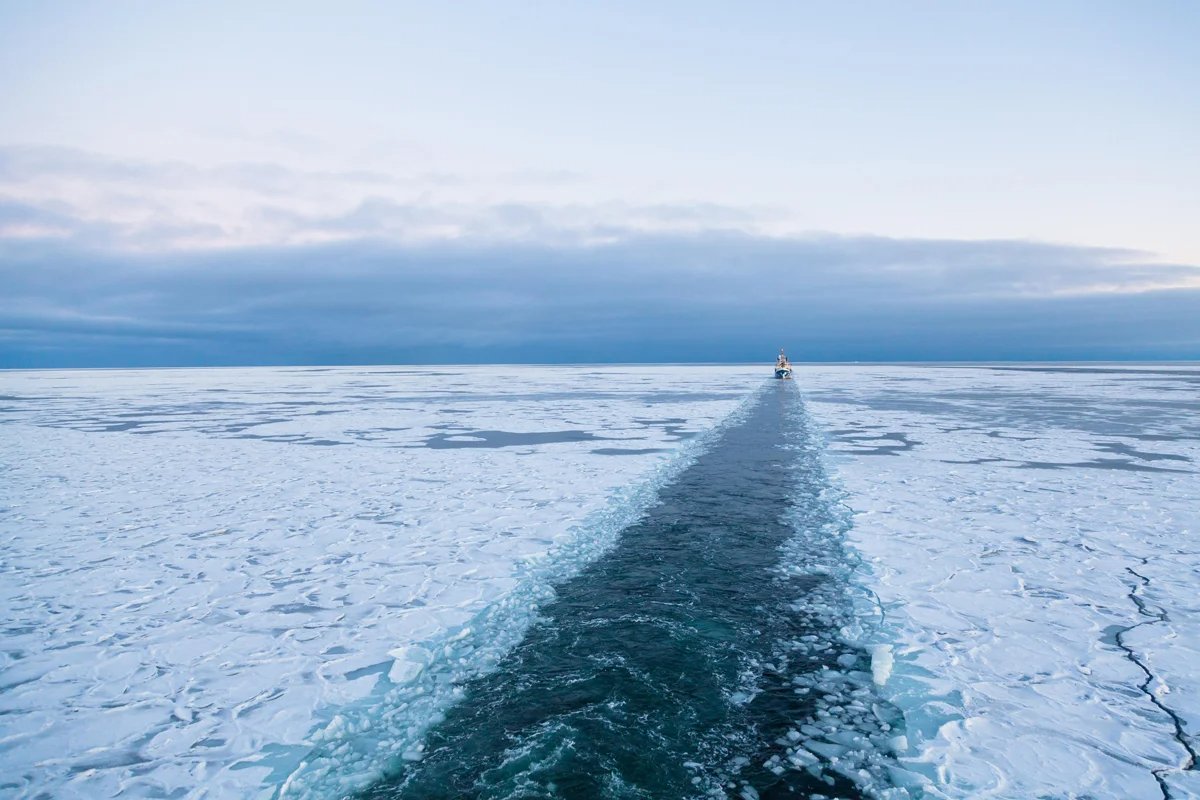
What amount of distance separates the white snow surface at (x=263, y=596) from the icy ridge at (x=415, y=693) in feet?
0.05

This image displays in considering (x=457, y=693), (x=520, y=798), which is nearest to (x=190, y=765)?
(x=457, y=693)

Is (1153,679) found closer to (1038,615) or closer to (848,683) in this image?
(1038,615)

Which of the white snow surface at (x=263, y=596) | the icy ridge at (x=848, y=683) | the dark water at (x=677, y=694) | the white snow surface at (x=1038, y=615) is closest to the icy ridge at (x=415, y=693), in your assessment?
the white snow surface at (x=263, y=596)

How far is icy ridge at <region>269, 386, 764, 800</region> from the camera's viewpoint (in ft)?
10.6

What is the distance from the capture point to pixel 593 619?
496 cm

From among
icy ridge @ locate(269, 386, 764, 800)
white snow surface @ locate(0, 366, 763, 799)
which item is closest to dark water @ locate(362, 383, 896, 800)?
icy ridge @ locate(269, 386, 764, 800)

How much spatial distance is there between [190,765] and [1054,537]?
25.4ft

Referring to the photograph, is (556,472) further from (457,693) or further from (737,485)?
(457,693)

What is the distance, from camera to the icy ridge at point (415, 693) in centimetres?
323

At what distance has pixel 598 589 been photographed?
5.57 m

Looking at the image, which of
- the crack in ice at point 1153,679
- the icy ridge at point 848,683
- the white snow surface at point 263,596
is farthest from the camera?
the white snow surface at point 263,596

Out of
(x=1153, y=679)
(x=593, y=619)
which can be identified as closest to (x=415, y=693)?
(x=593, y=619)

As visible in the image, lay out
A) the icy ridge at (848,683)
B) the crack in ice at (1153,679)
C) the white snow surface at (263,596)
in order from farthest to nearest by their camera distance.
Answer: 1. the white snow surface at (263,596)
2. the icy ridge at (848,683)
3. the crack in ice at (1153,679)

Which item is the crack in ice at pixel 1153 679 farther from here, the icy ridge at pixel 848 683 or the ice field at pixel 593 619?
the icy ridge at pixel 848 683
